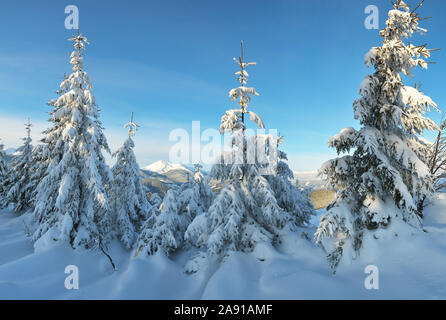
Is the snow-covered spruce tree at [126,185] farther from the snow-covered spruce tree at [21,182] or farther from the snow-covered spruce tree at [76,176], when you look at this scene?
the snow-covered spruce tree at [21,182]

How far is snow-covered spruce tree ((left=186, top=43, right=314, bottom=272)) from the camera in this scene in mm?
10812

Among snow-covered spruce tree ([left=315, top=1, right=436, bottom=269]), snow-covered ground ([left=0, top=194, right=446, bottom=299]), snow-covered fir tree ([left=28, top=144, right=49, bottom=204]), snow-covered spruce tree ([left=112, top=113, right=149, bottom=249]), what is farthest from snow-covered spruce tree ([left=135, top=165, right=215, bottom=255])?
snow-covered fir tree ([left=28, top=144, right=49, bottom=204])

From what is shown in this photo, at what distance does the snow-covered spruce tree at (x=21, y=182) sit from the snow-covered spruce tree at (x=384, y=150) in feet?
105

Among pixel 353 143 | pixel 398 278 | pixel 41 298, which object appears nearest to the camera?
pixel 398 278

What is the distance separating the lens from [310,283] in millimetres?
7992

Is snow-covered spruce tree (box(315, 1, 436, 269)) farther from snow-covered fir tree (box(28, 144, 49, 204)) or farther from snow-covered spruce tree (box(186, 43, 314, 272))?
snow-covered fir tree (box(28, 144, 49, 204))

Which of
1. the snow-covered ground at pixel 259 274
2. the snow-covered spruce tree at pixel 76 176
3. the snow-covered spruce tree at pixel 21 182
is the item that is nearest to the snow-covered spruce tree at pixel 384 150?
the snow-covered ground at pixel 259 274

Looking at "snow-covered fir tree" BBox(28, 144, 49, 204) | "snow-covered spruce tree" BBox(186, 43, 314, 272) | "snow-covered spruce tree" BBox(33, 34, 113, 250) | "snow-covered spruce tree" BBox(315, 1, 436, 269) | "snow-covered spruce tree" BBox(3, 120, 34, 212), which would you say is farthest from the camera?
"snow-covered spruce tree" BBox(3, 120, 34, 212)

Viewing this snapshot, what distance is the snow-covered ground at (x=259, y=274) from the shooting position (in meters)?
7.10

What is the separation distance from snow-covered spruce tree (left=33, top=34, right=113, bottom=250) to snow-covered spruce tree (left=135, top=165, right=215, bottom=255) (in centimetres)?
285

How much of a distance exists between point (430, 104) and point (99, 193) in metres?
16.1
